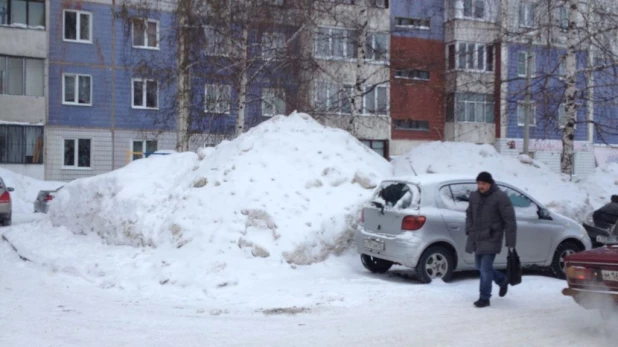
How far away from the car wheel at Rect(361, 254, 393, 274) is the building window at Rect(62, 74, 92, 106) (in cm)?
2696

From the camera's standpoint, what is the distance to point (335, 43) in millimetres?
26062

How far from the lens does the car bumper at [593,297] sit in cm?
709

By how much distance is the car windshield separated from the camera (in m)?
10.7

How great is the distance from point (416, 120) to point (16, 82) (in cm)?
2178

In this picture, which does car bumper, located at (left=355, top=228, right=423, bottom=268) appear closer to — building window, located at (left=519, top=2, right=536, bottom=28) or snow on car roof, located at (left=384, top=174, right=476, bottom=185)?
snow on car roof, located at (left=384, top=174, right=476, bottom=185)

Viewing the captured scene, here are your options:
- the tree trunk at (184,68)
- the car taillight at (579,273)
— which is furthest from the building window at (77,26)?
the car taillight at (579,273)

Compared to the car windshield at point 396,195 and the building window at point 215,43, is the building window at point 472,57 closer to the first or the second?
the building window at point 215,43

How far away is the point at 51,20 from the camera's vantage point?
113 ft

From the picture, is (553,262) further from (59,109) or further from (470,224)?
(59,109)

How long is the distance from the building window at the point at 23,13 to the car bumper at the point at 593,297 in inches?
1267

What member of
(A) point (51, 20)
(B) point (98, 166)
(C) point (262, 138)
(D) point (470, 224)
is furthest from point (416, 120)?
(D) point (470, 224)

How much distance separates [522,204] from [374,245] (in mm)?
2504

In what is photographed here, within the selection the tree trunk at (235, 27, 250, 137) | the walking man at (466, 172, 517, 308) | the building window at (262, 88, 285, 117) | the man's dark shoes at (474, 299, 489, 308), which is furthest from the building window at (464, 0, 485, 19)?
the man's dark shoes at (474, 299, 489, 308)

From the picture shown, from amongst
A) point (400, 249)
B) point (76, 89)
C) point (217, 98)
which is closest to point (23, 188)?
point (76, 89)
